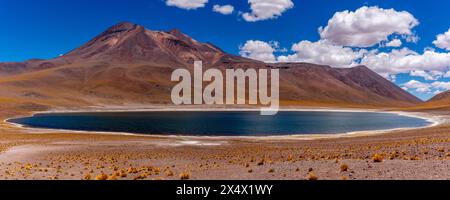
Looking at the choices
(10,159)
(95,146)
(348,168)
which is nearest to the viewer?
(348,168)

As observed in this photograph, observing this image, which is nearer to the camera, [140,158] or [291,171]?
[291,171]

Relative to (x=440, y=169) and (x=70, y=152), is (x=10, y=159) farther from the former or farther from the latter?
(x=440, y=169)

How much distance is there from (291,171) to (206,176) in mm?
3777

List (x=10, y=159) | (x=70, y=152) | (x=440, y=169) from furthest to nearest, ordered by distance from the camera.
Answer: (x=70, y=152) → (x=10, y=159) → (x=440, y=169)

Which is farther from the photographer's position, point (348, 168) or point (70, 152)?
point (70, 152)

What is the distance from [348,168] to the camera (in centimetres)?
1716
